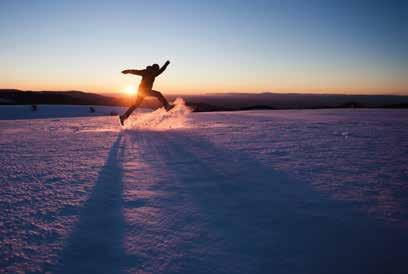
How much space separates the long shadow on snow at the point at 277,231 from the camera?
1794 mm

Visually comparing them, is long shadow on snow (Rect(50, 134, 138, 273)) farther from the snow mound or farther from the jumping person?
the snow mound

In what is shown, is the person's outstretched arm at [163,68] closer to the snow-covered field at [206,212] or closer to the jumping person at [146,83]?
the jumping person at [146,83]

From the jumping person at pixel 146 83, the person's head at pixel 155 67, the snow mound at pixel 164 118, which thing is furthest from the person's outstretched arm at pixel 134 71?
the snow mound at pixel 164 118

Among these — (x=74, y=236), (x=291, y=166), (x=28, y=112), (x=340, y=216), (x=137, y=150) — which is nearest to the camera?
(x=74, y=236)

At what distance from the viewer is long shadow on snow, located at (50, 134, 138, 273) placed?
5.85ft

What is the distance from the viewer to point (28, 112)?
17.3 meters

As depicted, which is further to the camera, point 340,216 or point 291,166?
point 291,166

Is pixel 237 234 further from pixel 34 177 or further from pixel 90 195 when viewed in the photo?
pixel 34 177

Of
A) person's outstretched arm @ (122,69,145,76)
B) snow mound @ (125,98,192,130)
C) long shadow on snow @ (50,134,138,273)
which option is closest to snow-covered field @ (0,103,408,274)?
long shadow on snow @ (50,134,138,273)

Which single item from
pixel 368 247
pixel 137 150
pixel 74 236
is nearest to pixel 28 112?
pixel 137 150

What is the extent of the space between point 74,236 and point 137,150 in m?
3.20

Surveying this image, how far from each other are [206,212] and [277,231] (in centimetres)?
60

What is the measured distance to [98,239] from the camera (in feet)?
6.82

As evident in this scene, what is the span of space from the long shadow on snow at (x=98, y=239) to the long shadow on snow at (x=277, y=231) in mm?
403
